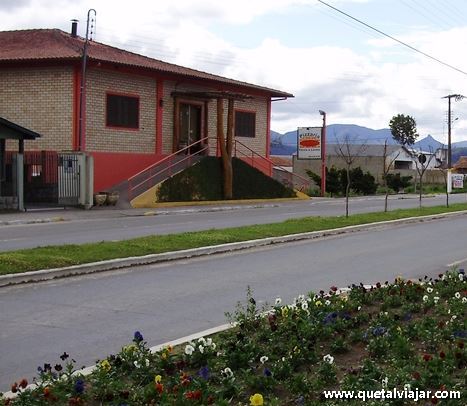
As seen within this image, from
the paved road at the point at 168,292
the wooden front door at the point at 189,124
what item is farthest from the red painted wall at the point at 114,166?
the paved road at the point at 168,292

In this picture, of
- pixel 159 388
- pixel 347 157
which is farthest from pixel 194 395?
pixel 347 157

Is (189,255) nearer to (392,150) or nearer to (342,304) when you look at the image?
(342,304)

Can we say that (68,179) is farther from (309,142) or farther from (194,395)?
(194,395)

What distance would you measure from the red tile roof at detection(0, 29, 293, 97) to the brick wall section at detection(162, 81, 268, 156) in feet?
2.94

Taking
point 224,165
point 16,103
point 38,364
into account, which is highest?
point 16,103

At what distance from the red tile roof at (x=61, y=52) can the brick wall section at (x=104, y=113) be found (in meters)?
0.87

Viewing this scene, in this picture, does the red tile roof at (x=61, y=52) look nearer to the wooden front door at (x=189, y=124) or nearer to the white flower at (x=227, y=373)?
the wooden front door at (x=189, y=124)

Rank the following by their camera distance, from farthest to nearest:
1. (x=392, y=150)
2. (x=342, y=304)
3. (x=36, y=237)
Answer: (x=392, y=150), (x=36, y=237), (x=342, y=304)

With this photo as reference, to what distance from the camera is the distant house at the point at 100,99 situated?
31.5 m

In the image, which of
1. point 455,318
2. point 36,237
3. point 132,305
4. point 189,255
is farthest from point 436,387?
point 36,237

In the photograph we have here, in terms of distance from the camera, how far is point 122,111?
1330 inches

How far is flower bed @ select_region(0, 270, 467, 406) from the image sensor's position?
16.7 ft

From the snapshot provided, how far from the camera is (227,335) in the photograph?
6977 millimetres

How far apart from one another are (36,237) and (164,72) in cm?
1875
